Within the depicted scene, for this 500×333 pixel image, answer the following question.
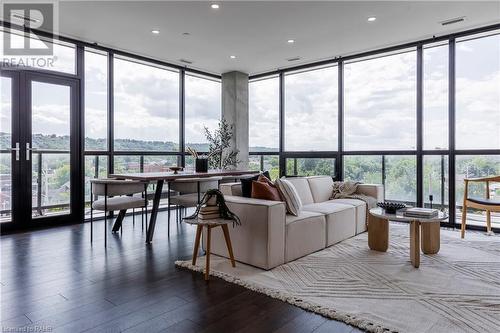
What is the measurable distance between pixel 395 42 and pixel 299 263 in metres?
4.02

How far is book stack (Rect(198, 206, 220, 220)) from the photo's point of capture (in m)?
2.78

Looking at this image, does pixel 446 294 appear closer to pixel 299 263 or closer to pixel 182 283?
pixel 299 263

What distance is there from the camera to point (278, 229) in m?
2.93

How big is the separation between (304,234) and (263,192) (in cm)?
60

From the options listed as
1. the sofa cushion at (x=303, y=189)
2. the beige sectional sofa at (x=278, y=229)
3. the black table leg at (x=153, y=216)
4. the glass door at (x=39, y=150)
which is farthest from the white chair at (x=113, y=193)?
the sofa cushion at (x=303, y=189)

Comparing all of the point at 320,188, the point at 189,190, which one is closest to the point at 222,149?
the point at 189,190

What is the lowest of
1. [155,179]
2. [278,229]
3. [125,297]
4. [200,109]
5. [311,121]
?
[125,297]

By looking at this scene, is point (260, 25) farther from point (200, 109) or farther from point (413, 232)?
point (413, 232)

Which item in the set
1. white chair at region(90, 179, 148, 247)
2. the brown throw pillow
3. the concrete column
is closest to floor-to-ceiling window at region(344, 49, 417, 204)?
the concrete column

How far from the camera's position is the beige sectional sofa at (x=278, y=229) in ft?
9.43

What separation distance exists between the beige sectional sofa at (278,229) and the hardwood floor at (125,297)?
1.48 feet

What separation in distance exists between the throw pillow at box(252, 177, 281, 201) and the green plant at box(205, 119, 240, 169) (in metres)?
3.51

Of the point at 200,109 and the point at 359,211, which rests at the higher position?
the point at 200,109

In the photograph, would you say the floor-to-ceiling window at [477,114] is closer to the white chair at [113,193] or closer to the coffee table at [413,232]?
the coffee table at [413,232]
